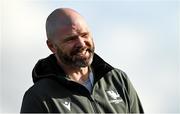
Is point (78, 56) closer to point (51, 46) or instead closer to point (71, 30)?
point (71, 30)

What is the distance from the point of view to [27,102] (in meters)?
5.53

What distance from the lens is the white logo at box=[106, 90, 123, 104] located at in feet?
19.0

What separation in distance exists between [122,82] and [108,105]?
430 millimetres

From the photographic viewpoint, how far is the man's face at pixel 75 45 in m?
5.59

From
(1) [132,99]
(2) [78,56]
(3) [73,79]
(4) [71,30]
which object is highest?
(4) [71,30]

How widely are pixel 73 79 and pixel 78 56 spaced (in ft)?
0.97

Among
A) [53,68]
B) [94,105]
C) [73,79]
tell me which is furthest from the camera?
[53,68]

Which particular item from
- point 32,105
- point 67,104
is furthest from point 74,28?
point 32,105

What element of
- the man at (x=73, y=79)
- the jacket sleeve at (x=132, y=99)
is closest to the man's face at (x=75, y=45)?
the man at (x=73, y=79)

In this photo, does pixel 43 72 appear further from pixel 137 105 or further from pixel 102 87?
pixel 137 105

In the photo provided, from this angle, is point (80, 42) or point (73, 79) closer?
point (80, 42)

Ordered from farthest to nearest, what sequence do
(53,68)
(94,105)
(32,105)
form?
(53,68) → (94,105) → (32,105)

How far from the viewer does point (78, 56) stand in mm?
5660

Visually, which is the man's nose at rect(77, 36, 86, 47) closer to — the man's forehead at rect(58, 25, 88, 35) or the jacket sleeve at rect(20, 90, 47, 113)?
the man's forehead at rect(58, 25, 88, 35)
